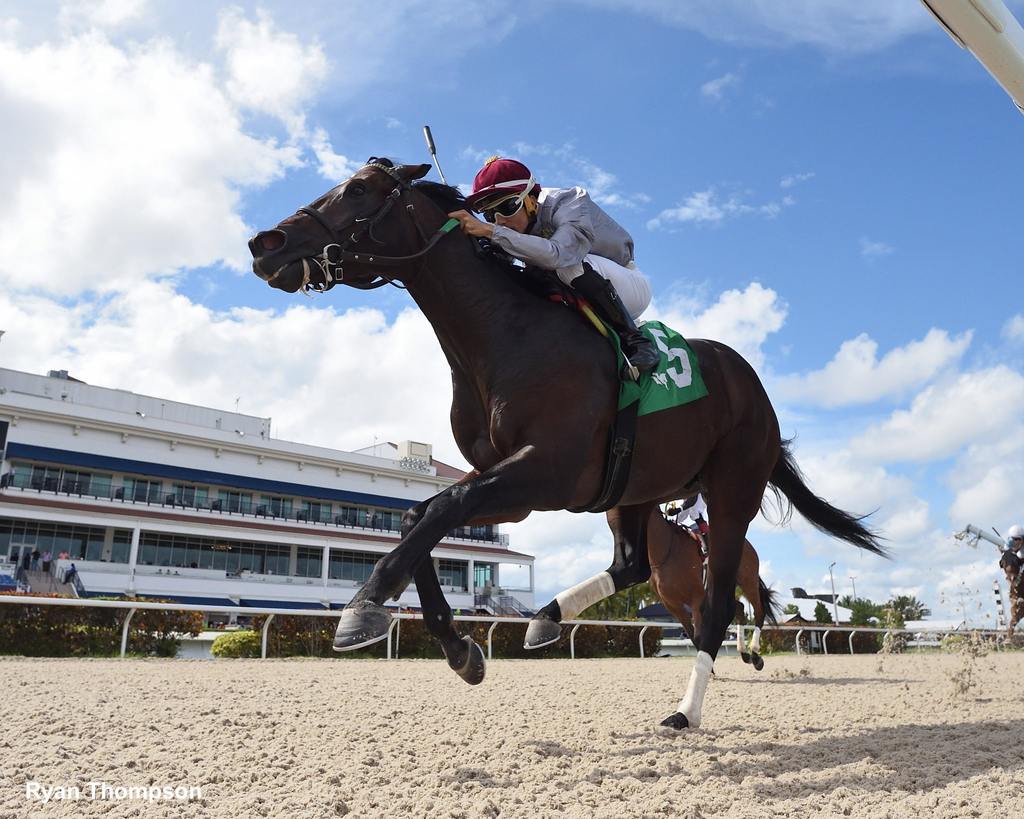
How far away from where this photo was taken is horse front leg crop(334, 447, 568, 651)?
2.89 meters

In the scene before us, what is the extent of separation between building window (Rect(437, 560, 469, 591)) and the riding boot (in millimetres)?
50173

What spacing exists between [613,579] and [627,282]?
69.1 inches

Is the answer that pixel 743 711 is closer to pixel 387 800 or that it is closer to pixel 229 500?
pixel 387 800

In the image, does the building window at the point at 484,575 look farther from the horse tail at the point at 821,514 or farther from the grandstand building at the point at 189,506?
the horse tail at the point at 821,514

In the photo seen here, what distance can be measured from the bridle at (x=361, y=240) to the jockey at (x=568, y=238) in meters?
0.23

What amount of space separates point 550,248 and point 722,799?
2.57 metres

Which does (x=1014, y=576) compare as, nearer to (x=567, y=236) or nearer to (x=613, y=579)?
(x=613, y=579)

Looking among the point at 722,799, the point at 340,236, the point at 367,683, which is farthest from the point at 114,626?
the point at 722,799

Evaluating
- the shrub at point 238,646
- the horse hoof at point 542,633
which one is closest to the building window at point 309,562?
the shrub at point 238,646

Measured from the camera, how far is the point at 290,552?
4800cm

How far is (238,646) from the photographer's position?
15.0 meters

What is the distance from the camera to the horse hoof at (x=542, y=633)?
4.05 metres

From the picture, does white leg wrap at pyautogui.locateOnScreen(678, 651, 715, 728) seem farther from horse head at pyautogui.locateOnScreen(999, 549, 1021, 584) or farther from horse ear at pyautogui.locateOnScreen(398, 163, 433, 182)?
horse head at pyautogui.locateOnScreen(999, 549, 1021, 584)

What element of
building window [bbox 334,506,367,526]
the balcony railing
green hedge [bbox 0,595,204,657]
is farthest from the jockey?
building window [bbox 334,506,367,526]
